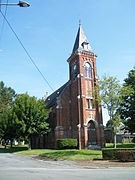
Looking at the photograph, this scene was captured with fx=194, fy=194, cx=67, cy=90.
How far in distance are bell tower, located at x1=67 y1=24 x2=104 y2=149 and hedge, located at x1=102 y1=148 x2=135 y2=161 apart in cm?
1432

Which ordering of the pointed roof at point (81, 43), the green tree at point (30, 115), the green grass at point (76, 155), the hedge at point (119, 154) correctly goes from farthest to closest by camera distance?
the pointed roof at point (81, 43), the green tree at point (30, 115), the green grass at point (76, 155), the hedge at point (119, 154)

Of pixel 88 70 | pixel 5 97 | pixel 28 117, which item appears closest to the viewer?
pixel 28 117

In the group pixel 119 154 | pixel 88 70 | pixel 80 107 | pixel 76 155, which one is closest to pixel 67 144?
pixel 80 107

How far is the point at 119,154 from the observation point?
16.8 metres

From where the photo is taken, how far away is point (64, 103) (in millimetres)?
37094

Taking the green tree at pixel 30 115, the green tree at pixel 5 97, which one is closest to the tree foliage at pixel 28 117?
the green tree at pixel 30 115

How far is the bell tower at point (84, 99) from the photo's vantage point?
32.8 meters

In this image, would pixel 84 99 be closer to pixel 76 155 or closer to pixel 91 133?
pixel 91 133

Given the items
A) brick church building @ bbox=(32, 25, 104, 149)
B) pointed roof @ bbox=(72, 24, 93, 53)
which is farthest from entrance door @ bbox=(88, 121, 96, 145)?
pointed roof @ bbox=(72, 24, 93, 53)

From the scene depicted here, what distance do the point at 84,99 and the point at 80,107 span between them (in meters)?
1.58

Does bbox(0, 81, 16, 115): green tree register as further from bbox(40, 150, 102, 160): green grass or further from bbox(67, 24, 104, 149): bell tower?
bbox(40, 150, 102, 160): green grass

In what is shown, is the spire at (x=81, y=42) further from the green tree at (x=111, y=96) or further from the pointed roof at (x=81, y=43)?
the green tree at (x=111, y=96)

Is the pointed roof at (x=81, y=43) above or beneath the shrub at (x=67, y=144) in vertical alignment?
above

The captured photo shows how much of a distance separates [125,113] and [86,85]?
29.1 feet
